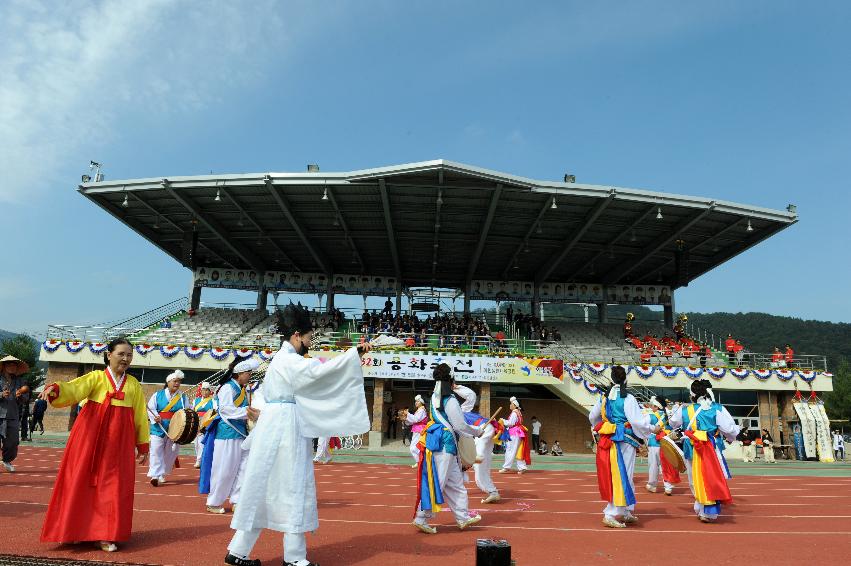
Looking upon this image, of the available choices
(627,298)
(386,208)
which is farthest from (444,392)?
(627,298)

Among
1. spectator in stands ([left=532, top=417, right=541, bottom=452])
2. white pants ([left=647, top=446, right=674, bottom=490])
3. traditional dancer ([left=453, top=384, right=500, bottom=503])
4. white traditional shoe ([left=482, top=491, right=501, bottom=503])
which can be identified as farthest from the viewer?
spectator in stands ([left=532, top=417, right=541, bottom=452])

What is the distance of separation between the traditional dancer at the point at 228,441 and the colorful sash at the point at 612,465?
15.3 feet

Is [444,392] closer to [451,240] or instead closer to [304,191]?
[304,191]

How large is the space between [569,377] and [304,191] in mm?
12998

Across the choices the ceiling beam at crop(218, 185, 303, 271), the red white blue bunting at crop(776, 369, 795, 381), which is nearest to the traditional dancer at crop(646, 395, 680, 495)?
the red white blue bunting at crop(776, 369, 795, 381)

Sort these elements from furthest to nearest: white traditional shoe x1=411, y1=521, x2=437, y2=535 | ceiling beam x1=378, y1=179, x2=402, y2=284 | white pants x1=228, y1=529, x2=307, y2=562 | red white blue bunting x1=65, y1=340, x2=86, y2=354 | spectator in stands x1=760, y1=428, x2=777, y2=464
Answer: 1. red white blue bunting x1=65, y1=340, x2=86, y2=354
2. ceiling beam x1=378, y1=179, x2=402, y2=284
3. spectator in stands x1=760, y1=428, x2=777, y2=464
4. white traditional shoe x1=411, y1=521, x2=437, y2=535
5. white pants x1=228, y1=529, x2=307, y2=562

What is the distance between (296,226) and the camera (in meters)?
25.6

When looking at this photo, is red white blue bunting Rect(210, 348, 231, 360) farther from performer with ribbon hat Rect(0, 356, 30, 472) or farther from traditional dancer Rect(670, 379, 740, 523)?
traditional dancer Rect(670, 379, 740, 523)

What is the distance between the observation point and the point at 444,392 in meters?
6.71

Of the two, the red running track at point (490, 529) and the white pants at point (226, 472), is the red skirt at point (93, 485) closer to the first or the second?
the red running track at point (490, 529)

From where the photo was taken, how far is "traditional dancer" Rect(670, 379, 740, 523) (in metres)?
7.30

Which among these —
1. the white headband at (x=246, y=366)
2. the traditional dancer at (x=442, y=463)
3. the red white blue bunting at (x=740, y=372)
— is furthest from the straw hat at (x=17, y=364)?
the red white blue bunting at (x=740, y=372)

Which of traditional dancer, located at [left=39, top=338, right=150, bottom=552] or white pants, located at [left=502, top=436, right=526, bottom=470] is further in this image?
white pants, located at [left=502, top=436, right=526, bottom=470]

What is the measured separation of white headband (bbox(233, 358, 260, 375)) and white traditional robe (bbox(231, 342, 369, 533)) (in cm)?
307
